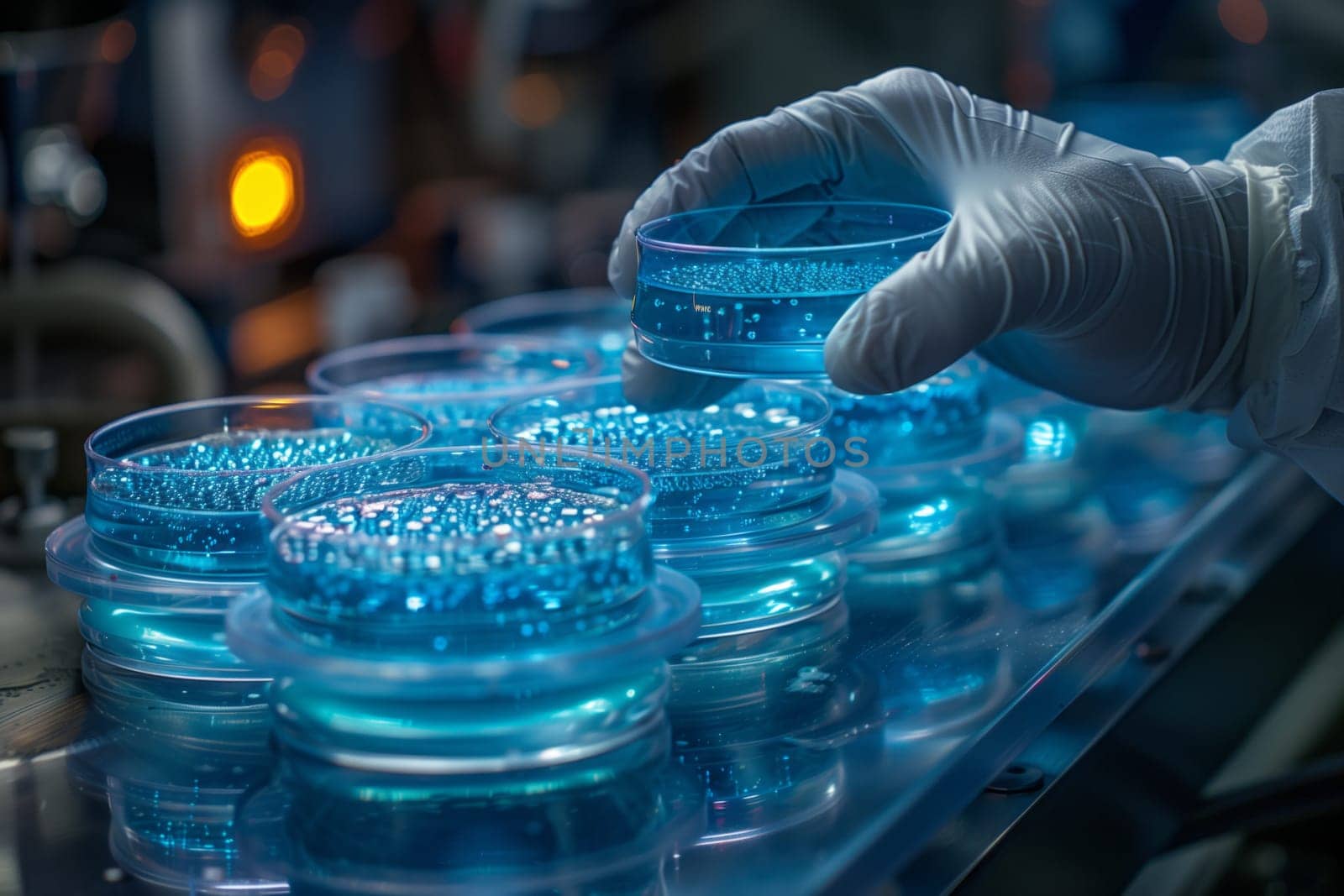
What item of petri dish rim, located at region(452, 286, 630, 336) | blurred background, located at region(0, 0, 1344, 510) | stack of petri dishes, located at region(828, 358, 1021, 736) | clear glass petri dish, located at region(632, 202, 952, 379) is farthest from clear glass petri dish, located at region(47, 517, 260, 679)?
blurred background, located at region(0, 0, 1344, 510)

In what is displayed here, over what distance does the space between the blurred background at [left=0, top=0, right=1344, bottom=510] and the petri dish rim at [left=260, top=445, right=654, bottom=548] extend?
1.04 meters

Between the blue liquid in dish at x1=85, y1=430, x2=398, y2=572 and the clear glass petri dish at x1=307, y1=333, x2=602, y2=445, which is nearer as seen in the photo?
the blue liquid in dish at x1=85, y1=430, x2=398, y2=572

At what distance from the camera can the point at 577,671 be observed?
2.05ft

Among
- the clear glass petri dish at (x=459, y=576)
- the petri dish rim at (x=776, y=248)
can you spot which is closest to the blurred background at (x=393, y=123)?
the petri dish rim at (x=776, y=248)

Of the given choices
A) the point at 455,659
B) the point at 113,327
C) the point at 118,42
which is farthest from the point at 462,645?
the point at 118,42

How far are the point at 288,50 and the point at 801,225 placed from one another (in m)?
2.21

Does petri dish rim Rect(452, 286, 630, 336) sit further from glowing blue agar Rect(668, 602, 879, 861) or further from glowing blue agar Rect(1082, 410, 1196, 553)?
glowing blue agar Rect(668, 602, 879, 861)

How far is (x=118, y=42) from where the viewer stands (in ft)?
7.68

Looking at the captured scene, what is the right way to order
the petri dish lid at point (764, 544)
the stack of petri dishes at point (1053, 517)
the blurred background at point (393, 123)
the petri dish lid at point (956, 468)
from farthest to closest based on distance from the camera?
the blurred background at point (393, 123)
the petri dish lid at point (956, 468)
the stack of petri dishes at point (1053, 517)
the petri dish lid at point (764, 544)

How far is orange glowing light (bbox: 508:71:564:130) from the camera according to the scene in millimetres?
3115

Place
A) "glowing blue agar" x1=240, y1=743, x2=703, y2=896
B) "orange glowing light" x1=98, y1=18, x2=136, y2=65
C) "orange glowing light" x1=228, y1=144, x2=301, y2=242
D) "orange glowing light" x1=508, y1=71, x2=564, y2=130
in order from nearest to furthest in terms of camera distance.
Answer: "glowing blue agar" x1=240, y1=743, x2=703, y2=896
"orange glowing light" x1=98, y1=18, x2=136, y2=65
"orange glowing light" x1=228, y1=144, x2=301, y2=242
"orange glowing light" x1=508, y1=71, x2=564, y2=130

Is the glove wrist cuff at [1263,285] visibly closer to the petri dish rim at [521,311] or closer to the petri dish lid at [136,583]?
the petri dish rim at [521,311]

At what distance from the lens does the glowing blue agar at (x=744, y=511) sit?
836mm

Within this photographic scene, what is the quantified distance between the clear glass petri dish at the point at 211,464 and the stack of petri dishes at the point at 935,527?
1.22 ft
